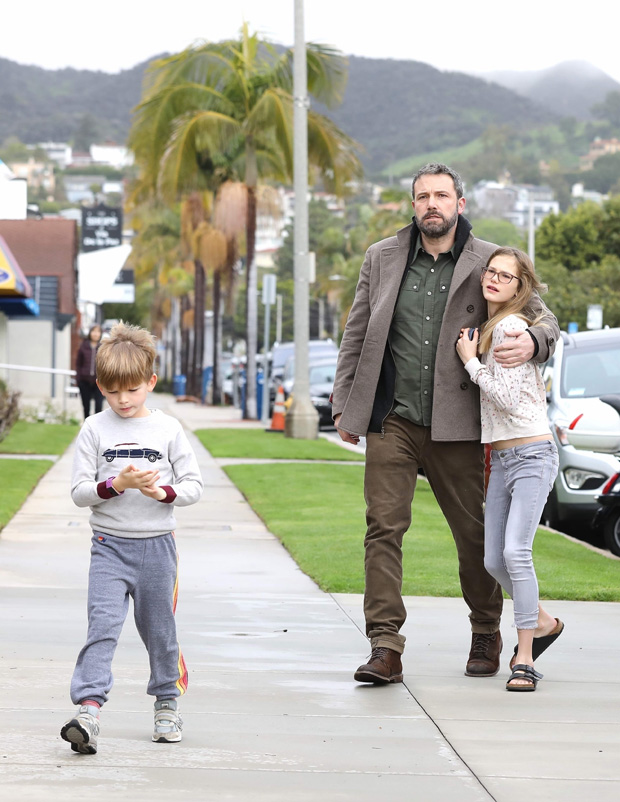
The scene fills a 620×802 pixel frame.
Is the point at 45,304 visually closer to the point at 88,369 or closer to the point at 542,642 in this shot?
the point at 88,369

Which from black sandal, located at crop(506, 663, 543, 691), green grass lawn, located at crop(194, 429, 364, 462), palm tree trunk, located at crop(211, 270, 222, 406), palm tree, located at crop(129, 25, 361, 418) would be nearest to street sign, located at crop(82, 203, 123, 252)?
palm tree trunk, located at crop(211, 270, 222, 406)

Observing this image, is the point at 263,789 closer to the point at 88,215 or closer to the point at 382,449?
the point at 382,449

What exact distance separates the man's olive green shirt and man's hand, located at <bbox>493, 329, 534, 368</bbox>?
1.07ft

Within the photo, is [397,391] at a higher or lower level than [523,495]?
higher

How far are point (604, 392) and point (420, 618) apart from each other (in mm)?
5669

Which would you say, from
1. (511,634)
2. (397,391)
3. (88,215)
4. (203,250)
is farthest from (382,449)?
(88,215)

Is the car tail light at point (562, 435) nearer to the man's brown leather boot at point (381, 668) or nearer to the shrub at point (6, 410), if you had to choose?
the man's brown leather boot at point (381, 668)

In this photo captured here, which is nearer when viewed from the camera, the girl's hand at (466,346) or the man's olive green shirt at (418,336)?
the girl's hand at (466,346)

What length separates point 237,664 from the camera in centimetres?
629

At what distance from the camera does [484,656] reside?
6207 millimetres

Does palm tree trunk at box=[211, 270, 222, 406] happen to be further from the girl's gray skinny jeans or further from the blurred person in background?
the girl's gray skinny jeans

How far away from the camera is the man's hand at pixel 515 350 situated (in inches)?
234

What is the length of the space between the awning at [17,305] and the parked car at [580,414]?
12036 millimetres

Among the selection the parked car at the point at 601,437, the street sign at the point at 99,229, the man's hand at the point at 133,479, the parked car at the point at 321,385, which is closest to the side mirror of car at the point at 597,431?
the parked car at the point at 601,437
